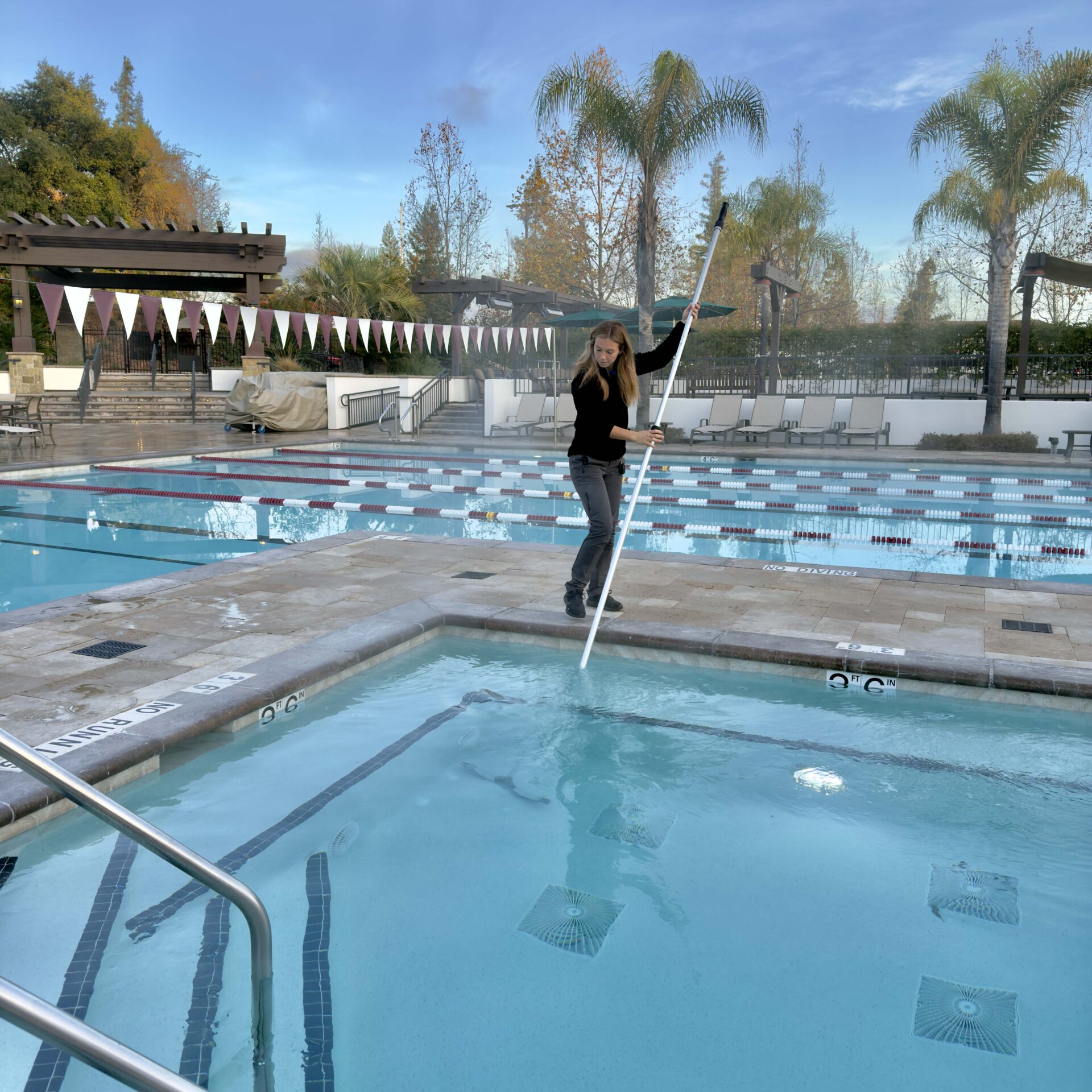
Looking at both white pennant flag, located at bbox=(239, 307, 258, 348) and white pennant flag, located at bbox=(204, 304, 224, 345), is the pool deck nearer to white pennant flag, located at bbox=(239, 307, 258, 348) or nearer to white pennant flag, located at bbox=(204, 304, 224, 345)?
white pennant flag, located at bbox=(239, 307, 258, 348)

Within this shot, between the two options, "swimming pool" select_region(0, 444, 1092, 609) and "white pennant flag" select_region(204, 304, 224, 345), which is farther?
"white pennant flag" select_region(204, 304, 224, 345)

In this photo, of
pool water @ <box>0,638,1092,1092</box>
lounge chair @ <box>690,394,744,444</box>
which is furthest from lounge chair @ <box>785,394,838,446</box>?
pool water @ <box>0,638,1092,1092</box>

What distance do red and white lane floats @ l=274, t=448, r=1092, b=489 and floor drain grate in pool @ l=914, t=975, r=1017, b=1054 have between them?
12212mm

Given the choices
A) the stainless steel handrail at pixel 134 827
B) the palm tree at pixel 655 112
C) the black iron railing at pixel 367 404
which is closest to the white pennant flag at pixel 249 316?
the black iron railing at pixel 367 404

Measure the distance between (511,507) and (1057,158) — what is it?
73.5ft

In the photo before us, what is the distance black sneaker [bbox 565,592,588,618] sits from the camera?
527cm

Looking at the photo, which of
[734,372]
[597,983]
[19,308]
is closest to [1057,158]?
[734,372]

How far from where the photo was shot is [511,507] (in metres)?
11.5

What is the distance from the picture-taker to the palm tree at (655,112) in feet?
57.3

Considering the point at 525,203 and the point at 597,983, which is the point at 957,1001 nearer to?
the point at 597,983

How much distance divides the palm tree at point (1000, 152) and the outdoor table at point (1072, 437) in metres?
1.30

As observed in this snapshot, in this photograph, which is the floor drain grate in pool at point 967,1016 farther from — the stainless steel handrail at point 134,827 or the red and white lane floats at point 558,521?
the red and white lane floats at point 558,521

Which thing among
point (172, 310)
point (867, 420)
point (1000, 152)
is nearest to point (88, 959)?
point (172, 310)

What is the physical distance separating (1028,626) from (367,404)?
20.1 metres
